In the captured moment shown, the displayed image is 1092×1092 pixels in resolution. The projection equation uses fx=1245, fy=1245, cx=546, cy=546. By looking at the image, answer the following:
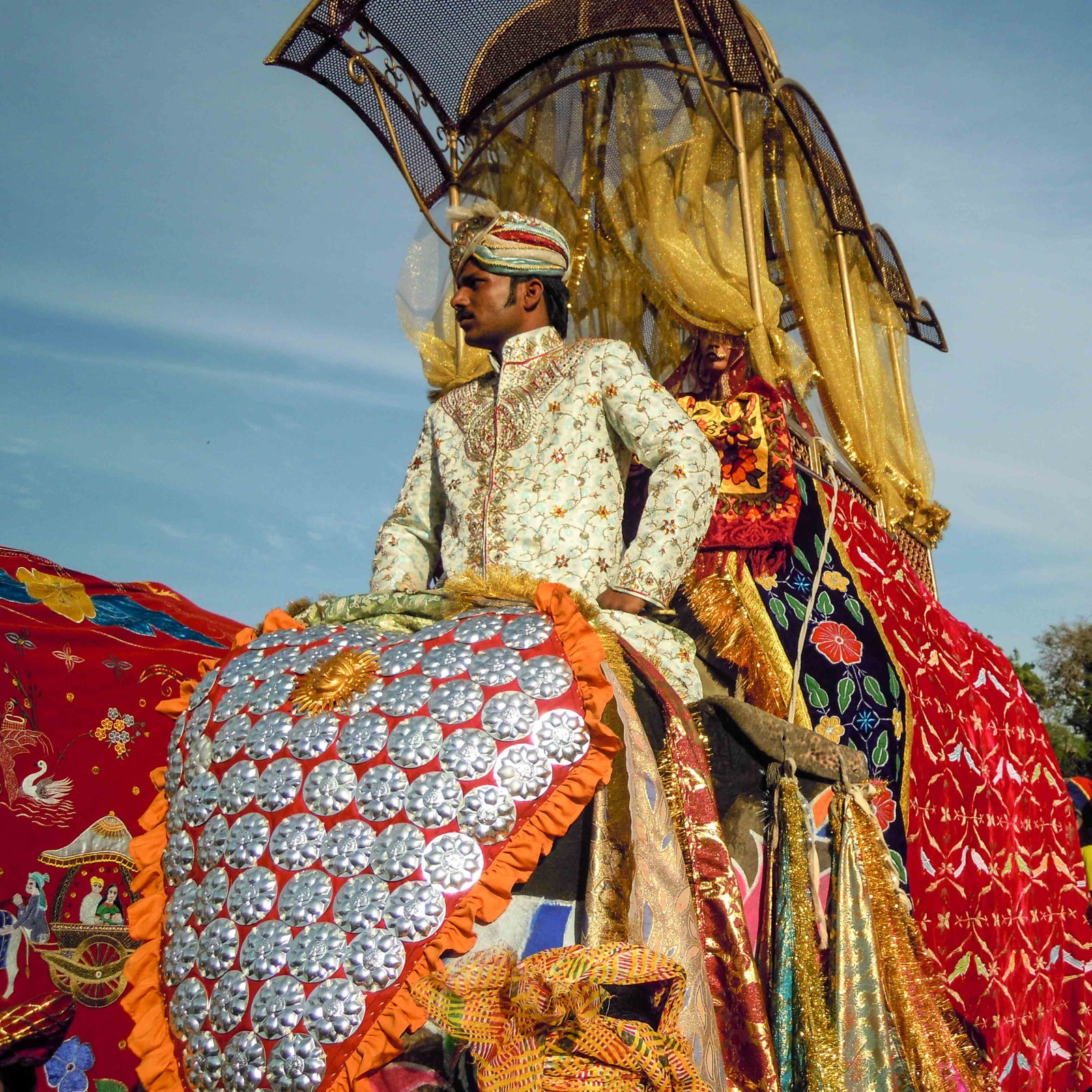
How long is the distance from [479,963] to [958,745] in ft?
7.79

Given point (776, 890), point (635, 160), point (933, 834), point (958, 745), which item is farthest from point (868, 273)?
point (776, 890)

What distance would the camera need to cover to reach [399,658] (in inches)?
84.2

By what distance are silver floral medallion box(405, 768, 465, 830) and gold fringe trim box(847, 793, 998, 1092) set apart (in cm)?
97

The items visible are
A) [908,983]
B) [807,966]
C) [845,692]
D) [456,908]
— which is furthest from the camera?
[845,692]

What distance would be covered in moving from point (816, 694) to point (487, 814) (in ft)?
4.95

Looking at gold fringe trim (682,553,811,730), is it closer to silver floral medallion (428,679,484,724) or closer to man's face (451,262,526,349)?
man's face (451,262,526,349)

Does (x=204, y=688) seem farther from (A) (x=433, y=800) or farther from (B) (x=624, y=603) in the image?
(B) (x=624, y=603)

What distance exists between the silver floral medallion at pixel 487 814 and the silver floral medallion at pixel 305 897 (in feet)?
0.73

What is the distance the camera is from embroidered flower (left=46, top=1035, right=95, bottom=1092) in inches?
104

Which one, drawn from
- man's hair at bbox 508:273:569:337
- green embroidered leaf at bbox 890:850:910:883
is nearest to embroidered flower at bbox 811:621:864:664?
green embroidered leaf at bbox 890:850:910:883

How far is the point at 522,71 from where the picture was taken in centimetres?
462

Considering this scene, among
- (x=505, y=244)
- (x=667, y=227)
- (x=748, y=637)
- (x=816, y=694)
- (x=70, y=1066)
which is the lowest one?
(x=70, y=1066)

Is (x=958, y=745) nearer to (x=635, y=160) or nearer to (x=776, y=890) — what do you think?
(x=776, y=890)

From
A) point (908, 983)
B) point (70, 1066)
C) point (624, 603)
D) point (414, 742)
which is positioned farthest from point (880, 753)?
point (70, 1066)
